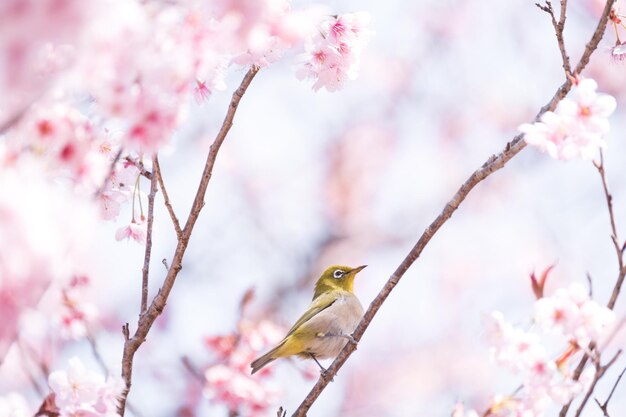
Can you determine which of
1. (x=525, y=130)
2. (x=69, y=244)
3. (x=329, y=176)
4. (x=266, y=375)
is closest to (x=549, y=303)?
(x=525, y=130)

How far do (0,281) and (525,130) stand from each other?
1484 millimetres

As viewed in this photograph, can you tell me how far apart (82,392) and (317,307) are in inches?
115

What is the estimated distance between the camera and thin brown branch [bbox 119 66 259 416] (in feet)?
8.02

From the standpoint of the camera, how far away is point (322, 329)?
15.5 ft

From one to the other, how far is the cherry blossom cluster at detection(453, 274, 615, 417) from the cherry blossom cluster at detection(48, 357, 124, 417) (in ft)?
3.28

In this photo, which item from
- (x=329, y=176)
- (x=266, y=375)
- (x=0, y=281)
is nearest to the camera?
(x=0, y=281)

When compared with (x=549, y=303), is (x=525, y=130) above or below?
above

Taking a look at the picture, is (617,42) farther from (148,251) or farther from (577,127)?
(148,251)

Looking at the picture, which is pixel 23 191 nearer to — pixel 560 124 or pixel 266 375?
pixel 560 124

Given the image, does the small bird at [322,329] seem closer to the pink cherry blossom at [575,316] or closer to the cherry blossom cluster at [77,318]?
the cherry blossom cluster at [77,318]

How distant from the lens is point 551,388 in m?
2.23

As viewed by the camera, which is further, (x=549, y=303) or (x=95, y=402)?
(x=549, y=303)

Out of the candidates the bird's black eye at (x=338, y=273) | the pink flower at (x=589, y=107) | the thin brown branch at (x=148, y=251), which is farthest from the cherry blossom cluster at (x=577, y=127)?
the bird's black eye at (x=338, y=273)

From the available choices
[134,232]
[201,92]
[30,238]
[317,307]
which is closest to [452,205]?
[201,92]
